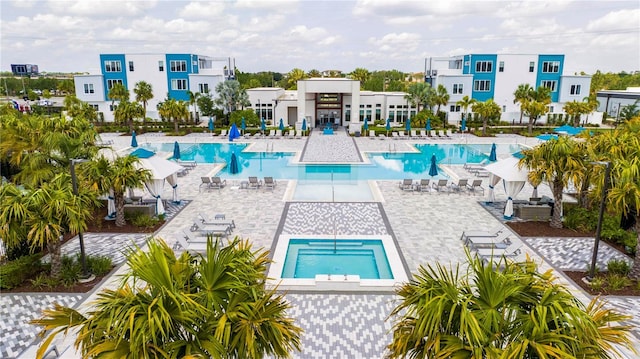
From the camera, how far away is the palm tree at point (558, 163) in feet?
46.8

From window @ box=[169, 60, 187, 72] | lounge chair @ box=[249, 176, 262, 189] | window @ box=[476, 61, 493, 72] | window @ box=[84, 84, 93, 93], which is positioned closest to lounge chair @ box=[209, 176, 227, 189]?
lounge chair @ box=[249, 176, 262, 189]

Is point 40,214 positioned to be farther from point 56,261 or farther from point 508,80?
point 508,80

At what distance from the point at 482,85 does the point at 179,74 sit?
119 ft

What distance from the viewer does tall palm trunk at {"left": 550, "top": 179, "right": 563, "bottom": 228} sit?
1509 cm

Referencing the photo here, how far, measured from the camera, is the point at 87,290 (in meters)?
11.0

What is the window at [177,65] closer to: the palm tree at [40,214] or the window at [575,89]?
the palm tree at [40,214]

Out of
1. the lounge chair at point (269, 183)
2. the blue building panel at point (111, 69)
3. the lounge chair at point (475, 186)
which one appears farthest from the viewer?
the blue building panel at point (111, 69)

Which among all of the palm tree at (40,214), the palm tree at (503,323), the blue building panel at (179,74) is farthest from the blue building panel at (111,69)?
the palm tree at (503,323)

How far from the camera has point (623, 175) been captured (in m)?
10.7

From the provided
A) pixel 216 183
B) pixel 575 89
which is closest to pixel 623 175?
pixel 216 183

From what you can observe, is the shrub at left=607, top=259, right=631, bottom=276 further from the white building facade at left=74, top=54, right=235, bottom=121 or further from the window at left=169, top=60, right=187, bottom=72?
the window at left=169, top=60, right=187, bottom=72

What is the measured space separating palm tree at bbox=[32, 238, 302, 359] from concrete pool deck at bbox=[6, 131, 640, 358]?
378 cm

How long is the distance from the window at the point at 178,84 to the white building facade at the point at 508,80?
30382mm

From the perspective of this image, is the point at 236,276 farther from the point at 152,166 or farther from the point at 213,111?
the point at 213,111
